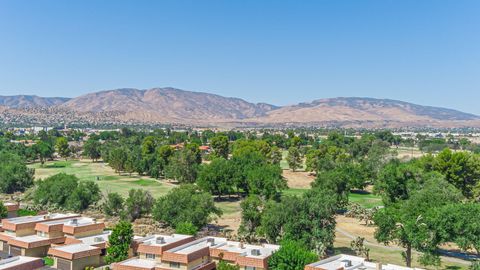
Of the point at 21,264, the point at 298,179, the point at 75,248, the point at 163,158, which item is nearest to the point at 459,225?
the point at 75,248

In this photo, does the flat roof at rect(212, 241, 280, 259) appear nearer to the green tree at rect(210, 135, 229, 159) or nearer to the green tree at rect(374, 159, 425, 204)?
the green tree at rect(374, 159, 425, 204)

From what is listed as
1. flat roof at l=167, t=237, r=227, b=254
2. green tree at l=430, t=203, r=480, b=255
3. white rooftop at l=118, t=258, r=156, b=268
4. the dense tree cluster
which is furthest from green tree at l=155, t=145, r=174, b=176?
green tree at l=430, t=203, r=480, b=255

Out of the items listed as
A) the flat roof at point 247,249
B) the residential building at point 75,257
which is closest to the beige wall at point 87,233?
the residential building at point 75,257

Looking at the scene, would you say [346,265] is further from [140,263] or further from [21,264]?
[21,264]

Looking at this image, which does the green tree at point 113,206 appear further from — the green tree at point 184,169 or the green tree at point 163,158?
the green tree at point 163,158

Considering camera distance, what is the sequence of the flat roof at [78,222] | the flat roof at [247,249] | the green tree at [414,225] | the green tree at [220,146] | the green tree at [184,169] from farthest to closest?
the green tree at [220,146] < the green tree at [184,169] < the flat roof at [78,222] < the green tree at [414,225] < the flat roof at [247,249]
